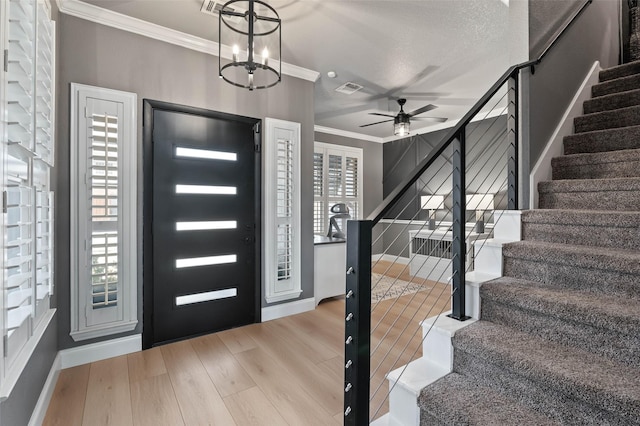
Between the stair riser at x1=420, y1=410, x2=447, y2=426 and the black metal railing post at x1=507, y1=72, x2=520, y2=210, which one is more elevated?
the black metal railing post at x1=507, y1=72, x2=520, y2=210

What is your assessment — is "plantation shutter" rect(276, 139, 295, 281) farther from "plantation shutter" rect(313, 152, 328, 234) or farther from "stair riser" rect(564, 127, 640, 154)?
"plantation shutter" rect(313, 152, 328, 234)

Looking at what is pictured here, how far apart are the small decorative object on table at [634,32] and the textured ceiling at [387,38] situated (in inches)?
53.6

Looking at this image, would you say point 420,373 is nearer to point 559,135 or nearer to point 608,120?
point 559,135

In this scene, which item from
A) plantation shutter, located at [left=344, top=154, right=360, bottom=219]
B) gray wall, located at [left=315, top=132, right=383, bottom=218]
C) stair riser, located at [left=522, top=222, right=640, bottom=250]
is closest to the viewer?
stair riser, located at [left=522, top=222, right=640, bottom=250]

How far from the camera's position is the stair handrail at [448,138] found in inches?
48.2

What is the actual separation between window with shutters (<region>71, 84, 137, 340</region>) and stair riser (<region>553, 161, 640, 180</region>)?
3.32 m

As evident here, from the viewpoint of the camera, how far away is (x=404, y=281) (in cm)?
503

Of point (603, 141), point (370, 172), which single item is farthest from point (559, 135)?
point (370, 172)

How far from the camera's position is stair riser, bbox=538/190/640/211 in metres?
1.73

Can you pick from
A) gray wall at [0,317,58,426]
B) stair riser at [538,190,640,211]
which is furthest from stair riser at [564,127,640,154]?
gray wall at [0,317,58,426]

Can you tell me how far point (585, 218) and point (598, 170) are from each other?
693 millimetres

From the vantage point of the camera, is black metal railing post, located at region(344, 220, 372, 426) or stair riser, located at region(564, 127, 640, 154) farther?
stair riser, located at region(564, 127, 640, 154)

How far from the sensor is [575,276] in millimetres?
1481

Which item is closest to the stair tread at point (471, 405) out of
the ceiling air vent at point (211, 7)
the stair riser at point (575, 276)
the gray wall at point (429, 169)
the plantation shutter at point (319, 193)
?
the stair riser at point (575, 276)
